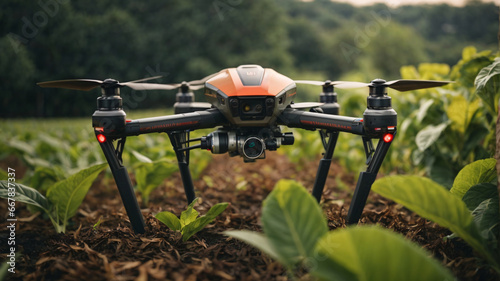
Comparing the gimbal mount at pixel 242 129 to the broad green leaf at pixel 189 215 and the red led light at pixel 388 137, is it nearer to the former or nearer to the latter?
the red led light at pixel 388 137

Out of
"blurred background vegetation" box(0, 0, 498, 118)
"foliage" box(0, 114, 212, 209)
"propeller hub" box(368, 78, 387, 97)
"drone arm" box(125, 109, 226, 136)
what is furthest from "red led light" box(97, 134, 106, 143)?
"blurred background vegetation" box(0, 0, 498, 118)

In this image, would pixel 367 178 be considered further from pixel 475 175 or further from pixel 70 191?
pixel 70 191

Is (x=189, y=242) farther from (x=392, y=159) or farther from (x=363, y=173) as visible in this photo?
(x=392, y=159)

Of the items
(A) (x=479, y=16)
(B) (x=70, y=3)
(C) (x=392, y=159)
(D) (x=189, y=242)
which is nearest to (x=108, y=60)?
(B) (x=70, y=3)

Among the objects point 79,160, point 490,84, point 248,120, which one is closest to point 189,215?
point 248,120

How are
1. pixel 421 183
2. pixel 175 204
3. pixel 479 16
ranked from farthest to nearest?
pixel 479 16 < pixel 175 204 < pixel 421 183

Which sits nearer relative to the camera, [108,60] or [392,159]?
[392,159]
